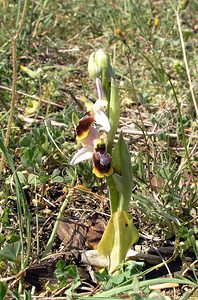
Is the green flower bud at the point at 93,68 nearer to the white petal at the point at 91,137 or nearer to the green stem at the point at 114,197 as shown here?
the white petal at the point at 91,137

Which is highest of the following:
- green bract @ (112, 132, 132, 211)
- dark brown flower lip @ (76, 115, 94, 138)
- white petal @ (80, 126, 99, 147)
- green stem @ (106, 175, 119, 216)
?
dark brown flower lip @ (76, 115, 94, 138)

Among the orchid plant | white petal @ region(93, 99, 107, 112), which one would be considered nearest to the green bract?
the orchid plant

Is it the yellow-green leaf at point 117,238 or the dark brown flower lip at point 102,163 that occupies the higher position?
the dark brown flower lip at point 102,163

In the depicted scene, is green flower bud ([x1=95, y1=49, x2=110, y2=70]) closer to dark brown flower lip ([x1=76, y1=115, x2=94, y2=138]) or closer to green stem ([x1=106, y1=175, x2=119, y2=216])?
dark brown flower lip ([x1=76, y1=115, x2=94, y2=138])

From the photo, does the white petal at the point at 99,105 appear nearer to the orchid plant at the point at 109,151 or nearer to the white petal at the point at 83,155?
the orchid plant at the point at 109,151

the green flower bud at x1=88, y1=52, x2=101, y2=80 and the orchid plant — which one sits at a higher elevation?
the green flower bud at x1=88, y1=52, x2=101, y2=80

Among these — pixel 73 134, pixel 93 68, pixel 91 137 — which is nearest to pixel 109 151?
pixel 91 137

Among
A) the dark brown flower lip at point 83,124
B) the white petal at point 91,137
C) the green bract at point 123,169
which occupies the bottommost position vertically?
the green bract at point 123,169

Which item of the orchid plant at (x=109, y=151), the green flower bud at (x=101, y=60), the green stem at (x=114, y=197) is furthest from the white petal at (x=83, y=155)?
the green flower bud at (x=101, y=60)

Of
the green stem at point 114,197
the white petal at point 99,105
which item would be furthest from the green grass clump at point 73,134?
the white petal at point 99,105
